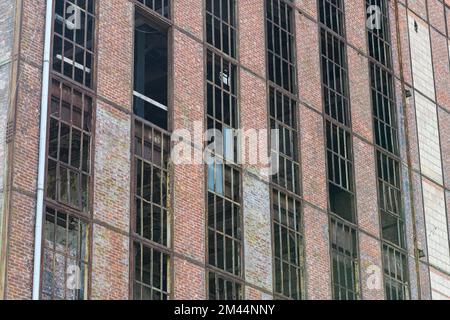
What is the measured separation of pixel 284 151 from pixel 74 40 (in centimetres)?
905

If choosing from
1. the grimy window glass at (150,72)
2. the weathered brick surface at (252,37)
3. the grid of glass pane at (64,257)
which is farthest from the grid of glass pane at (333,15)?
the grid of glass pane at (64,257)

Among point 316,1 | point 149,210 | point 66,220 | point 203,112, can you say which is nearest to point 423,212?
point 316,1

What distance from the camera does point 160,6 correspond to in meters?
35.5

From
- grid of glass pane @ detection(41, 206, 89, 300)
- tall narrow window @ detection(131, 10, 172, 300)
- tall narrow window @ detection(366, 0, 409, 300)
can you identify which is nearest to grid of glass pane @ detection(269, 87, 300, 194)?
tall narrow window @ detection(131, 10, 172, 300)

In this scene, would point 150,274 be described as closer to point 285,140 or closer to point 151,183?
point 151,183

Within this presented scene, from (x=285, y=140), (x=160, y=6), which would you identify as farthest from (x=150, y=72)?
(x=285, y=140)

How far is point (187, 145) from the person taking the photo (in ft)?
Answer: 112

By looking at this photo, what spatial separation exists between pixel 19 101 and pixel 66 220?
3.16 m

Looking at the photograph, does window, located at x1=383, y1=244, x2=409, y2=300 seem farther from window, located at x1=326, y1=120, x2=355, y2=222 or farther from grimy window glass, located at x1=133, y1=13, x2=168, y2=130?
grimy window glass, located at x1=133, y1=13, x2=168, y2=130

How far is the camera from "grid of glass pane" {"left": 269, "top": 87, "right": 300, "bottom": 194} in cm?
3762

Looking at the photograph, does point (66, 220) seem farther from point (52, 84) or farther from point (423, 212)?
point (423, 212)

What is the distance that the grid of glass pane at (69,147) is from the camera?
29.8 meters

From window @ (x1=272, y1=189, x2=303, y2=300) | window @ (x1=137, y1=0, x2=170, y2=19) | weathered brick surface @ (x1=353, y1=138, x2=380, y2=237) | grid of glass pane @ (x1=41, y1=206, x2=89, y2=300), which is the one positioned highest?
window @ (x1=137, y1=0, x2=170, y2=19)

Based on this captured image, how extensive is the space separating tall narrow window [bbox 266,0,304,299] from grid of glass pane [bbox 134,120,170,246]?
15.6 feet
